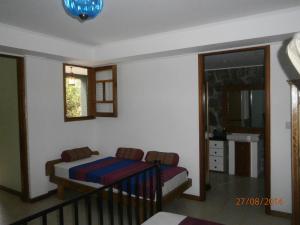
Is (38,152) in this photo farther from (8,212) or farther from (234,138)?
(234,138)

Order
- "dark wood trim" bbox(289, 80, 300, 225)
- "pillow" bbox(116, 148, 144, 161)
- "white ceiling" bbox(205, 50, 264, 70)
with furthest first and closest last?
1. "white ceiling" bbox(205, 50, 264, 70)
2. "pillow" bbox(116, 148, 144, 161)
3. "dark wood trim" bbox(289, 80, 300, 225)

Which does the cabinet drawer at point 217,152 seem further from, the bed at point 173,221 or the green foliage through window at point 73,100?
the bed at point 173,221

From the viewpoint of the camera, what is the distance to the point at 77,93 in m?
4.54

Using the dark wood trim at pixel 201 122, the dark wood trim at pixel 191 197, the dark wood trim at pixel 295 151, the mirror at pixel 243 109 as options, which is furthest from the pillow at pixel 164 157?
the mirror at pixel 243 109

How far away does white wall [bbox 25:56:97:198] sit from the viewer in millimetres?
3686

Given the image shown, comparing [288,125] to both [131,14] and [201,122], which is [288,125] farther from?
[131,14]

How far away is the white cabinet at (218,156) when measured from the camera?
16.7ft

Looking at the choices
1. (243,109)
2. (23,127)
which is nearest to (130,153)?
(23,127)

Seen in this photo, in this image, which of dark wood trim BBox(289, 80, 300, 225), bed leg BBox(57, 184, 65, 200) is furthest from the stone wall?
bed leg BBox(57, 184, 65, 200)

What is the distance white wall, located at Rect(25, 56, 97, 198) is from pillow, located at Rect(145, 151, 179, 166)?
1.47 metres

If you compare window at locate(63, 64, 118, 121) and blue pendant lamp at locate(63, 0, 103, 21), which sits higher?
blue pendant lamp at locate(63, 0, 103, 21)

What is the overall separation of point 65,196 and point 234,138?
133 inches

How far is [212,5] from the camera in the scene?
2469 mm

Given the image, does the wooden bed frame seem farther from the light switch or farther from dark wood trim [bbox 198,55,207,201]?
the light switch
